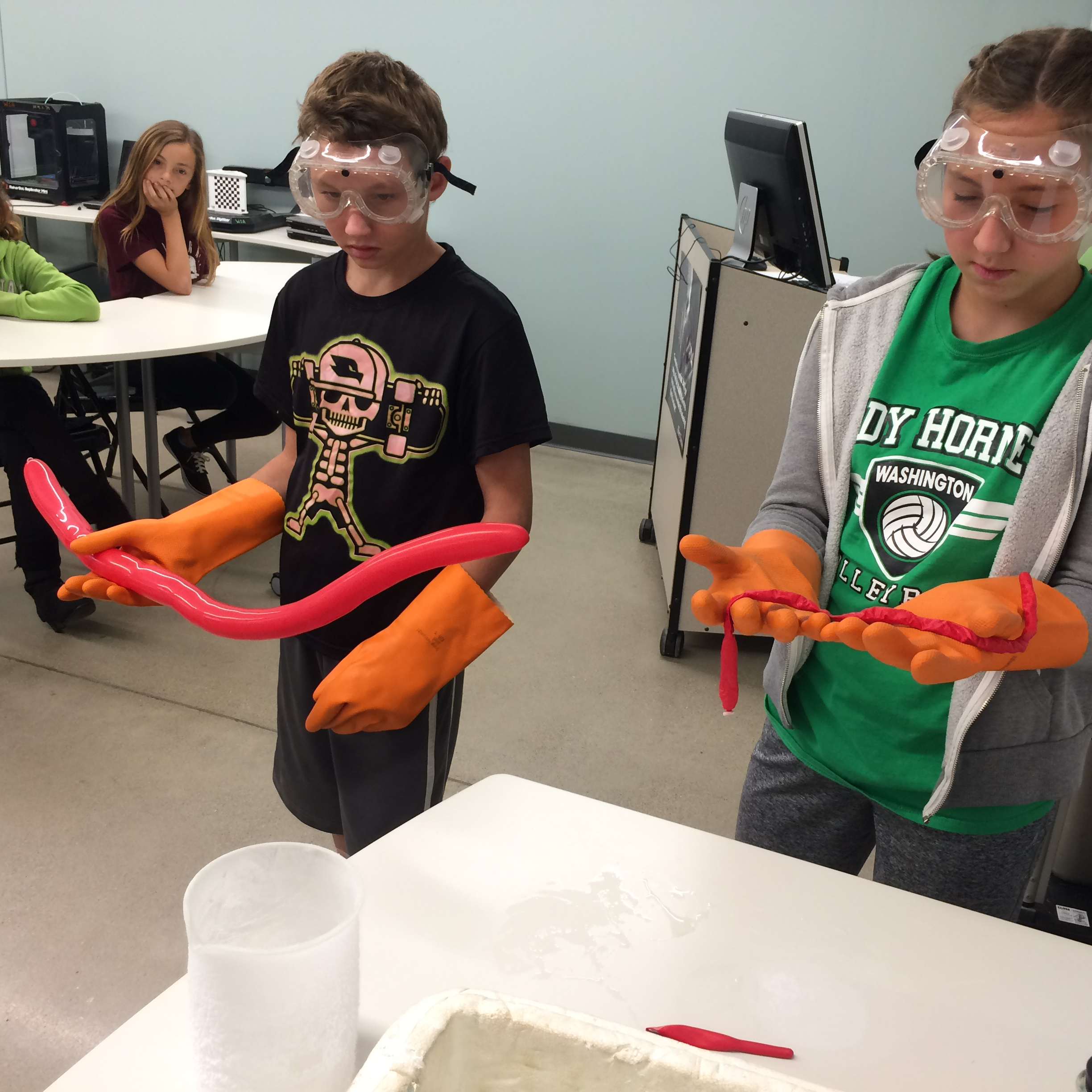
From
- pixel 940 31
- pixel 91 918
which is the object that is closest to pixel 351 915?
pixel 91 918

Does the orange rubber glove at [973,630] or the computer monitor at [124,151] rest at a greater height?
the computer monitor at [124,151]

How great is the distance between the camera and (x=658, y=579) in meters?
3.36

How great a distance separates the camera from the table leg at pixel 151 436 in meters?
2.98

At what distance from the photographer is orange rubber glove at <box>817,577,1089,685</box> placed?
771mm

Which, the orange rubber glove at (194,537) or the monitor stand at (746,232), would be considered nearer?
the orange rubber glove at (194,537)

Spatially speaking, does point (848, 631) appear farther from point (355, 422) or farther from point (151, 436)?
point (151, 436)

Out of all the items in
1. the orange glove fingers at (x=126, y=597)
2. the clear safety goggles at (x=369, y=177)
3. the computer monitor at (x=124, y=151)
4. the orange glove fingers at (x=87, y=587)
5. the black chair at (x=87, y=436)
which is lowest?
the black chair at (x=87, y=436)

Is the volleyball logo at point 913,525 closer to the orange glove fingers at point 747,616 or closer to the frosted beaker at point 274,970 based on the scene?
the orange glove fingers at point 747,616

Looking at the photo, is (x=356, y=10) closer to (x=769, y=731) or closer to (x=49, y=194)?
(x=49, y=194)

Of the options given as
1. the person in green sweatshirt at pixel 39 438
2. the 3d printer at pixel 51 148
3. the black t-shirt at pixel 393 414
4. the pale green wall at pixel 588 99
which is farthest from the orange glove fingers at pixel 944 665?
the 3d printer at pixel 51 148

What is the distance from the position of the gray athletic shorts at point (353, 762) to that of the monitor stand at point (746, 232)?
5.35ft

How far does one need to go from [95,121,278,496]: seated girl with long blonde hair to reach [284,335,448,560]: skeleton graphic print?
2108 millimetres

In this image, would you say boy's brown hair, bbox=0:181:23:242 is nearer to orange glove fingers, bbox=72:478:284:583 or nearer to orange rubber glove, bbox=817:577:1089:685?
orange glove fingers, bbox=72:478:284:583

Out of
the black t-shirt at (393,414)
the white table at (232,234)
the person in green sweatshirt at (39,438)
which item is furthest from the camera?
the white table at (232,234)
